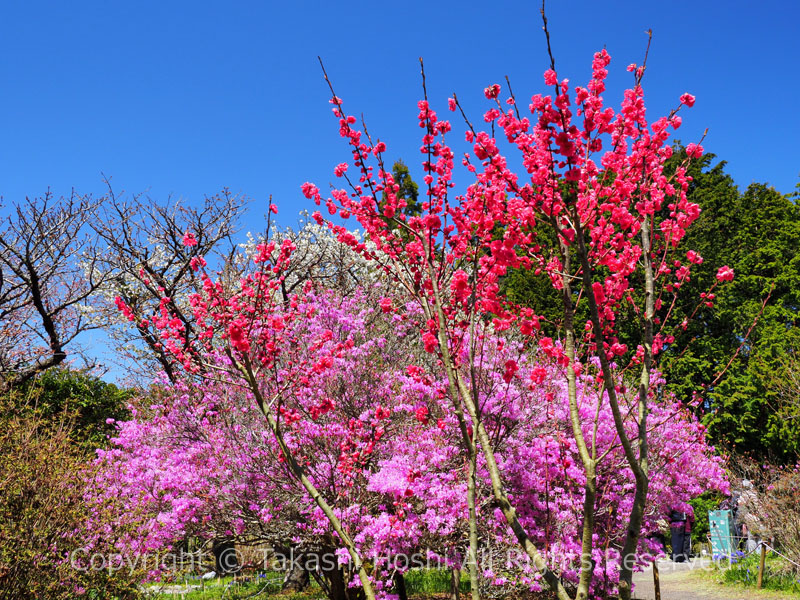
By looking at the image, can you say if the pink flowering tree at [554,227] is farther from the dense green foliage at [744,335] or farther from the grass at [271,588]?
the dense green foliage at [744,335]

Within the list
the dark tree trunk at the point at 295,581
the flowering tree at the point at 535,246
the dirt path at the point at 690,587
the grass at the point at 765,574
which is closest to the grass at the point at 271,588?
the dark tree trunk at the point at 295,581

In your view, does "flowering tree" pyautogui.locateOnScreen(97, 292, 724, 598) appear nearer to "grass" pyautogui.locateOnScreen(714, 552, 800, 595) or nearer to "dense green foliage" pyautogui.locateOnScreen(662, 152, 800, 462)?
"grass" pyautogui.locateOnScreen(714, 552, 800, 595)

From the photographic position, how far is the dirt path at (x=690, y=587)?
11.1m

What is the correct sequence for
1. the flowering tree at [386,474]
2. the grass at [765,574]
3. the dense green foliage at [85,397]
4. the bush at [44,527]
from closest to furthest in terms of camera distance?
the bush at [44,527] → the flowering tree at [386,474] → the grass at [765,574] → the dense green foliage at [85,397]

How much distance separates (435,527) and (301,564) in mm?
3104

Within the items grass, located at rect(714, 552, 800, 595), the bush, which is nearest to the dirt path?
grass, located at rect(714, 552, 800, 595)

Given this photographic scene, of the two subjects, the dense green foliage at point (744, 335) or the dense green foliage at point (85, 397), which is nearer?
the dense green foliage at point (85, 397)

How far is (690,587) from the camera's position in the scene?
510 inches

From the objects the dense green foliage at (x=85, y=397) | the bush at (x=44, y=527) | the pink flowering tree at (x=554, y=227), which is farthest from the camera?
the dense green foliage at (x=85, y=397)

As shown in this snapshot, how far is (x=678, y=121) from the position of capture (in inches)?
140

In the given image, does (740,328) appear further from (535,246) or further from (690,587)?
(535,246)

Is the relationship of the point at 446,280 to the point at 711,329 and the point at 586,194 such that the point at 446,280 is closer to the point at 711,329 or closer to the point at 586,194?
the point at 586,194

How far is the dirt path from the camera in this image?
1108 centimetres

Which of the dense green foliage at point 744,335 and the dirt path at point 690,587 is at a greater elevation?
the dense green foliage at point 744,335
